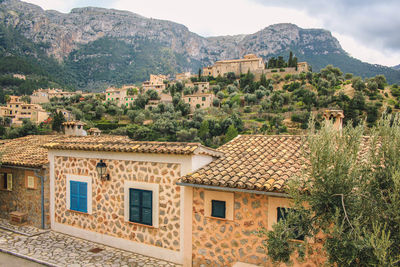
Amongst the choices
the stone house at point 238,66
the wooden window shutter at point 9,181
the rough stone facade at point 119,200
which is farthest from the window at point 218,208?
the stone house at point 238,66

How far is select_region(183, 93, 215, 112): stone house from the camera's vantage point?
253 ft

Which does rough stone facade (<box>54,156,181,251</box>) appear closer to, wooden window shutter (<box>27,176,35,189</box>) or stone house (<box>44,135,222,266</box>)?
stone house (<box>44,135,222,266</box>)

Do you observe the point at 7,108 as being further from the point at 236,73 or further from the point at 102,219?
the point at 102,219

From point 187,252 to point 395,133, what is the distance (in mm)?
5618

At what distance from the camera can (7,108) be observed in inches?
2842

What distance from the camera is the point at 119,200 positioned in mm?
8406

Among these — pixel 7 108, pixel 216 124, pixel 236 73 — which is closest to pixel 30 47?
pixel 7 108

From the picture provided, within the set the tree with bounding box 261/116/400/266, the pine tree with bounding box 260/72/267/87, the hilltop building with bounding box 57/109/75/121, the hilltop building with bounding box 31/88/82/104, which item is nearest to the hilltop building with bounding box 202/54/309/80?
the pine tree with bounding box 260/72/267/87

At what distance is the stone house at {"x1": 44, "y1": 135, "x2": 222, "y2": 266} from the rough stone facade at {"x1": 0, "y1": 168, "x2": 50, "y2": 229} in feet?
1.14

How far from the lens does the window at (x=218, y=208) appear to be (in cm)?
676

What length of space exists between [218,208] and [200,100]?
236 ft

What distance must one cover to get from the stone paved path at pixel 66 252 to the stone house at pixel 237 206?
1.51 m

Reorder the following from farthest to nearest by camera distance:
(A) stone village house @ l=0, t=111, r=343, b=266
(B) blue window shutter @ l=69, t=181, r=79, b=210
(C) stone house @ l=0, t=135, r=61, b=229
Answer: (C) stone house @ l=0, t=135, r=61, b=229
(B) blue window shutter @ l=69, t=181, r=79, b=210
(A) stone village house @ l=0, t=111, r=343, b=266

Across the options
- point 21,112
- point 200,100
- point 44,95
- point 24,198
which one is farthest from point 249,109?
point 44,95
